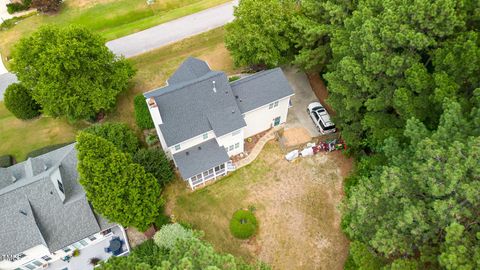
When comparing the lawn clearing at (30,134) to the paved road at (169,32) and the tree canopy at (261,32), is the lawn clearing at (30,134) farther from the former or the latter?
the tree canopy at (261,32)

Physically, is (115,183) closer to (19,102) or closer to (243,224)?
(243,224)

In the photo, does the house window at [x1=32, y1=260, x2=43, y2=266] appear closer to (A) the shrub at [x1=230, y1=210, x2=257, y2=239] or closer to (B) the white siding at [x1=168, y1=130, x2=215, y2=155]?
(B) the white siding at [x1=168, y1=130, x2=215, y2=155]

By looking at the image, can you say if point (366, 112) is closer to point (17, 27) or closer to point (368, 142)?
point (368, 142)

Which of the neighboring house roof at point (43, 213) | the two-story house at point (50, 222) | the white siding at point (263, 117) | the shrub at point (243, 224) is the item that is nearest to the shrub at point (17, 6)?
the two-story house at point (50, 222)

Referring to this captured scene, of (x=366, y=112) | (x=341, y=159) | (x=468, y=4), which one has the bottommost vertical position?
(x=341, y=159)

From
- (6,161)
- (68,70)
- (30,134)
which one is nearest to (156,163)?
(68,70)

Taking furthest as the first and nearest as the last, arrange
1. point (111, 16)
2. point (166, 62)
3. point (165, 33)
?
1. point (111, 16)
2. point (165, 33)
3. point (166, 62)

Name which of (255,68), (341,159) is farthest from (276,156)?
(255,68)
